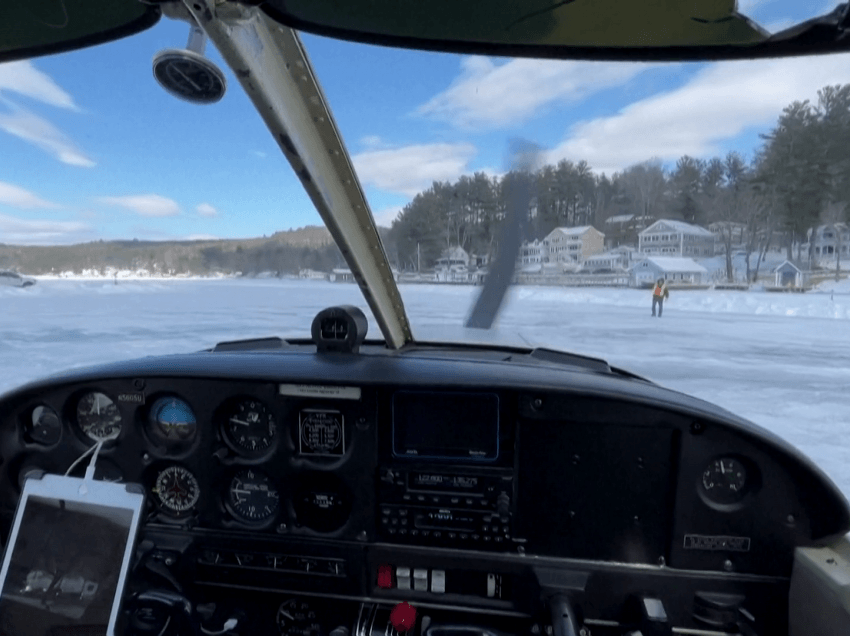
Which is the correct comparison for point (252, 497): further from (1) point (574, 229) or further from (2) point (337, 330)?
(1) point (574, 229)

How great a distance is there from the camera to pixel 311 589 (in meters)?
1.94

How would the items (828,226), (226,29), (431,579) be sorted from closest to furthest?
(226,29)
(431,579)
(828,226)

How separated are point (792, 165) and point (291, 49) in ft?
6.15

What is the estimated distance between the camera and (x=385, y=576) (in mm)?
1906

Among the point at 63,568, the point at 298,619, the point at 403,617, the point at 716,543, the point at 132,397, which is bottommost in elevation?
the point at 298,619

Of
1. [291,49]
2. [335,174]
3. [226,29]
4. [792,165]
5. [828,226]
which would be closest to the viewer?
[226,29]

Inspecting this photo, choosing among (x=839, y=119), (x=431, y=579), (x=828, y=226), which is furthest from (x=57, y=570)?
(x=828, y=226)

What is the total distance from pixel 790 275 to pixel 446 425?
2.13 metres

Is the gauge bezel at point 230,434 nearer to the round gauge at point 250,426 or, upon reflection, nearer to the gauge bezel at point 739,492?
the round gauge at point 250,426

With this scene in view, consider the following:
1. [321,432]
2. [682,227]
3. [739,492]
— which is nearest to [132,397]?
[321,432]

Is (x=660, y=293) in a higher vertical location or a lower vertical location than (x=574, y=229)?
lower

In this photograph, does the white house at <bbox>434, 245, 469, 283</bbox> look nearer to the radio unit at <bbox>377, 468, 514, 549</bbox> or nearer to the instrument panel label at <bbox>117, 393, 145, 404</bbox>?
the radio unit at <bbox>377, 468, 514, 549</bbox>

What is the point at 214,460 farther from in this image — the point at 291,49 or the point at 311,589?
the point at 291,49

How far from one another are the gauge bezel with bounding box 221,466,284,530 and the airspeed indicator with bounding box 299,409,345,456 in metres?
0.17
